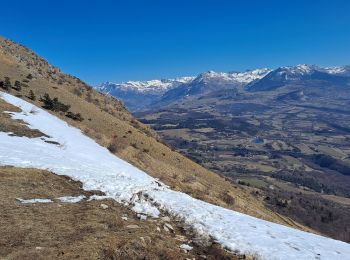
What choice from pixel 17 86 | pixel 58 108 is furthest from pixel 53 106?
pixel 17 86

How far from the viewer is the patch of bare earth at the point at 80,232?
1424 cm

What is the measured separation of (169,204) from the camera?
20922 millimetres

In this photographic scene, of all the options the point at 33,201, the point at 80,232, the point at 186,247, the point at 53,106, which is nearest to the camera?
the point at 80,232

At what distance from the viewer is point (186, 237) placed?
17.4 m

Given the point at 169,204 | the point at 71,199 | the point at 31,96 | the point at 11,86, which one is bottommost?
the point at 71,199

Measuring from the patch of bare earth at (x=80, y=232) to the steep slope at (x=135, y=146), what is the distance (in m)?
15.4

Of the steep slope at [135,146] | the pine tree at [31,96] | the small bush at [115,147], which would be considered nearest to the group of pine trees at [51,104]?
the pine tree at [31,96]

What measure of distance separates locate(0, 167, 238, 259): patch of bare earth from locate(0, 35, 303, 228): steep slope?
15.4 meters

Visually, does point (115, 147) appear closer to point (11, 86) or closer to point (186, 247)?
point (11, 86)

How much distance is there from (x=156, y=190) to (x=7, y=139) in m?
13.7

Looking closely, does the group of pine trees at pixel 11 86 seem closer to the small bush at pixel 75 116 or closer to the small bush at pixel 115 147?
the small bush at pixel 75 116

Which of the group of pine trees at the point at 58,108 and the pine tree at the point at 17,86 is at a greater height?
the pine tree at the point at 17,86

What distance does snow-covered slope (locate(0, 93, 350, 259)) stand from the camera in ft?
55.8

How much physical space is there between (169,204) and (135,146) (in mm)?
29028
